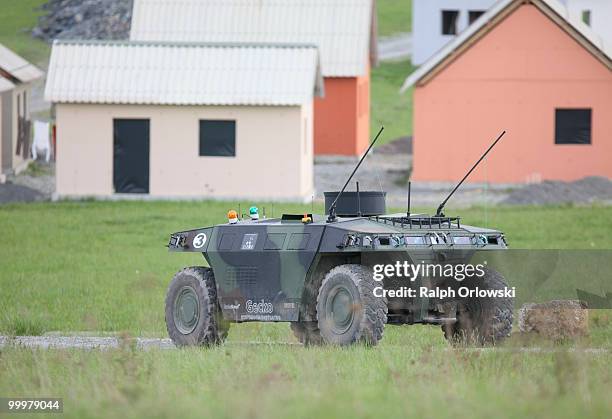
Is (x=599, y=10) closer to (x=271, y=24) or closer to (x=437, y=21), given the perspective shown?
(x=437, y=21)

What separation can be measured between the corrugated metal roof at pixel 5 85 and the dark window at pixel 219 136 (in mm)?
7758

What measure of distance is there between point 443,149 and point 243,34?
11.2m

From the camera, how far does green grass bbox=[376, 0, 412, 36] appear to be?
112 metres

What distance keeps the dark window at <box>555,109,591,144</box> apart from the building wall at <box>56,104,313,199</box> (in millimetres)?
8244

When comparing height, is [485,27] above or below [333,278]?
above

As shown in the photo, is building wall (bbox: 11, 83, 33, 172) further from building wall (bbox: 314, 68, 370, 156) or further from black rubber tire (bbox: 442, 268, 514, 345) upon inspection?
black rubber tire (bbox: 442, 268, 514, 345)

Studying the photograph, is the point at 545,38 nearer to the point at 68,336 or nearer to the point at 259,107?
the point at 259,107

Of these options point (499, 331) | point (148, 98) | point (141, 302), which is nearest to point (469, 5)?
point (148, 98)

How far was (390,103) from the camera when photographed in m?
83.0

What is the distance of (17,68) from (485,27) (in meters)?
16.6

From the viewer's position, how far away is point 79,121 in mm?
45156

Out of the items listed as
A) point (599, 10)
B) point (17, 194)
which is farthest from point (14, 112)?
point (599, 10)

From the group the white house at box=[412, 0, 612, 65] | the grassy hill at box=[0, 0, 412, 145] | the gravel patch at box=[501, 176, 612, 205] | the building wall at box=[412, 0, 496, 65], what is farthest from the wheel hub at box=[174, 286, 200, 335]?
the building wall at box=[412, 0, 496, 65]

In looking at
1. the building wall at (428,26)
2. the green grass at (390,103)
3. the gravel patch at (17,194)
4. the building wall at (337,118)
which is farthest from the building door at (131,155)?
the building wall at (428,26)
